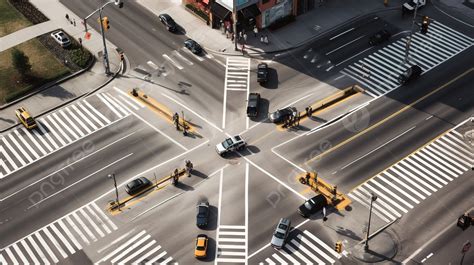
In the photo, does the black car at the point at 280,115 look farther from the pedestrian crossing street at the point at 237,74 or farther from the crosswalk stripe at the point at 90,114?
the crosswalk stripe at the point at 90,114

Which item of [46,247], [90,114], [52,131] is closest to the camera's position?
[46,247]

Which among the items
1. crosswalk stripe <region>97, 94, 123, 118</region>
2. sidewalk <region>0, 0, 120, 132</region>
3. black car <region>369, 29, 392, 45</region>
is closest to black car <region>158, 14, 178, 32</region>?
sidewalk <region>0, 0, 120, 132</region>

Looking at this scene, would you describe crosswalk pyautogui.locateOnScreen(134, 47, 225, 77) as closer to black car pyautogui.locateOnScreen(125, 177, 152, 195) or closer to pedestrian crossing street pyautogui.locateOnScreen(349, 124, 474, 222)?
black car pyautogui.locateOnScreen(125, 177, 152, 195)

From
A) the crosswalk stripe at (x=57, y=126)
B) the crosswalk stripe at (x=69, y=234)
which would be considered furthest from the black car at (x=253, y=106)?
the crosswalk stripe at (x=69, y=234)

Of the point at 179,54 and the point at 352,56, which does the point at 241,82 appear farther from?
the point at 352,56

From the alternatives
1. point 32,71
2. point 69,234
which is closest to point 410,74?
point 69,234

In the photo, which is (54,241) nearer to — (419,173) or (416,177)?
(416,177)
